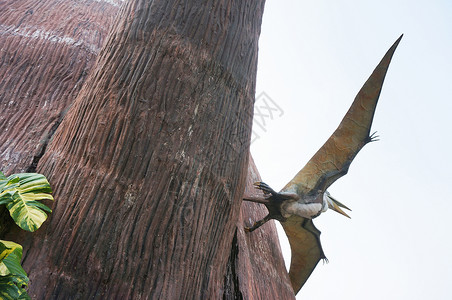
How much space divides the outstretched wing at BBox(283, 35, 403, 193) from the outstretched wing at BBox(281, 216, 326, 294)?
1.08 feet

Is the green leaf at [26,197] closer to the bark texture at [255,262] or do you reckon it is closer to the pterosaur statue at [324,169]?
the bark texture at [255,262]

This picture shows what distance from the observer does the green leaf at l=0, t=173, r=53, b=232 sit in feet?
4.76

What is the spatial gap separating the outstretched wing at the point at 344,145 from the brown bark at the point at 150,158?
34.0 inches

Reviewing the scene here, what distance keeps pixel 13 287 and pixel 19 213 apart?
268mm

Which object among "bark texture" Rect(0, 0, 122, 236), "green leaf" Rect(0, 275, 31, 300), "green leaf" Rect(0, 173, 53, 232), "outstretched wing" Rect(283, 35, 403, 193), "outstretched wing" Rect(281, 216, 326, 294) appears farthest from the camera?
"outstretched wing" Rect(281, 216, 326, 294)

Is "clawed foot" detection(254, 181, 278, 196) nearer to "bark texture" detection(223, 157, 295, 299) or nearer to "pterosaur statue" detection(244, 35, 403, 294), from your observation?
"pterosaur statue" detection(244, 35, 403, 294)

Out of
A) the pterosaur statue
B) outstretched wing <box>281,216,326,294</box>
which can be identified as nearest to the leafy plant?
the pterosaur statue

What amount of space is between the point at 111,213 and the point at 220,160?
490 mm

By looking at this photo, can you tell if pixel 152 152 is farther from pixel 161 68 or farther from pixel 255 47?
pixel 255 47

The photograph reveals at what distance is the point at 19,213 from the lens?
1471 millimetres

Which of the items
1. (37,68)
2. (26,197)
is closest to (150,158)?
(26,197)

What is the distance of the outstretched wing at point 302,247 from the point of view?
3194 mm

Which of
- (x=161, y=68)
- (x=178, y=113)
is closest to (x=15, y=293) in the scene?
(x=178, y=113)

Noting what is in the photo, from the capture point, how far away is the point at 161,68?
1770mm
